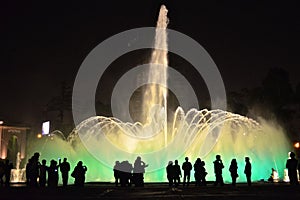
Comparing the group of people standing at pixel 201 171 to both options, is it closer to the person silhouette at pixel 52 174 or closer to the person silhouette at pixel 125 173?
the person silhouette at pixel 125 173

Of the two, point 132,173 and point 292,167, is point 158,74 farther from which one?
point 292,167

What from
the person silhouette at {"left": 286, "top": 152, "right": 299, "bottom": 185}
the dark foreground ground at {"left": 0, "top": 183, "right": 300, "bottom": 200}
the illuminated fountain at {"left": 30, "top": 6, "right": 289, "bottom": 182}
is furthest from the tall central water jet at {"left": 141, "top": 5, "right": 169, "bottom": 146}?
the dark foreground ground at {"left": 0, "top": 183, "right": 300, "bottom": 200}

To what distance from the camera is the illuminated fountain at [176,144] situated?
106ft

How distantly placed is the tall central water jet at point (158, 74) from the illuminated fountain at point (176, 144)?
150 cm

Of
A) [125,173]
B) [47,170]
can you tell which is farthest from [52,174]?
[125,173]

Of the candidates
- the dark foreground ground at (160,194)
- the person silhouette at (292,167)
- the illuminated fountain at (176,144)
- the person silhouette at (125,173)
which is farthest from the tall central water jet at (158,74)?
the dark foreground ground at (160,194)

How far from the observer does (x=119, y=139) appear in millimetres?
37938

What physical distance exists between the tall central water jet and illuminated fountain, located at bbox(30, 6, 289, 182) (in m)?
1.50

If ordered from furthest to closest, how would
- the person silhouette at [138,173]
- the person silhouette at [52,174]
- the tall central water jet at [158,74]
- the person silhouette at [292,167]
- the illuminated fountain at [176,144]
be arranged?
the tall central water jet at [158,74] → the illuminated fountain at [176,144] → the person silhouette at [52,174] → the person silhouette at [138,173] → the person silhouette at [292,167]

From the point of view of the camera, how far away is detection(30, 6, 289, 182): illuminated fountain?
106 feet

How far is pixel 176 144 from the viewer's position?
35531 mm

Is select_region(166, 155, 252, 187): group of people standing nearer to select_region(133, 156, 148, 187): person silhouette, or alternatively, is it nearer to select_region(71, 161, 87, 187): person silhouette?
select_region(133, 156, 148, 187): person silhouette

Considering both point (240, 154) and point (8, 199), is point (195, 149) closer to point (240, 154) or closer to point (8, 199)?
point (240, 154)

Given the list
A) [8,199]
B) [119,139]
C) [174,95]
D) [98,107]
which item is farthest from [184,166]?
[98,107]
